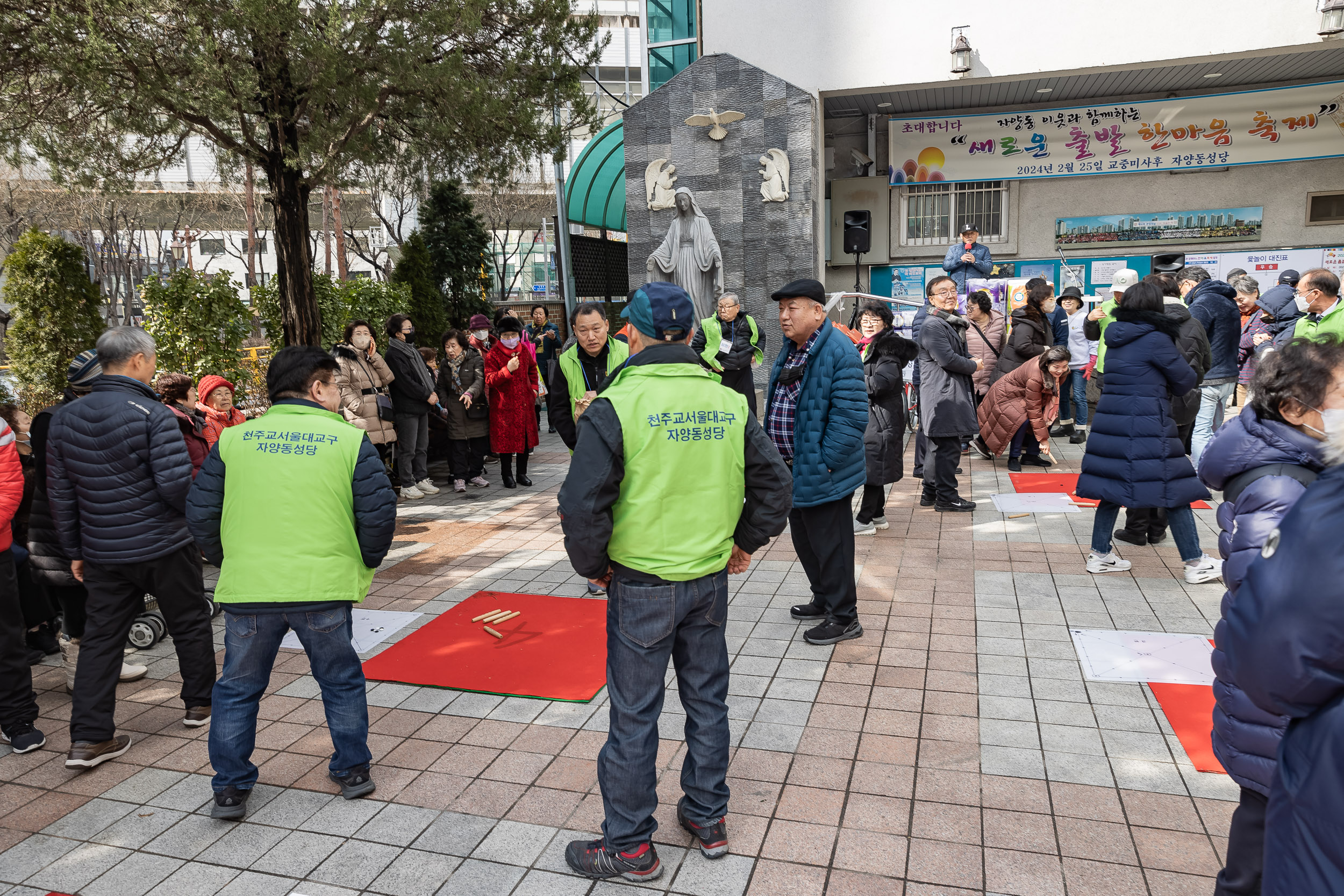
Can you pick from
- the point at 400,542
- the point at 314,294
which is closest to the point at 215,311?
the point at 314,294

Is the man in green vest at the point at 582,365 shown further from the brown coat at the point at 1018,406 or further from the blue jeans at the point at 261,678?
the brown coat at the point at 1018,406

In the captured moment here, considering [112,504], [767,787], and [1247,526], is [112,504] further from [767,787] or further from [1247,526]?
[1247,526]

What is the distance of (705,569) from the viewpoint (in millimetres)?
2773

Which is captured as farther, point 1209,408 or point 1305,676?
point 1209,408

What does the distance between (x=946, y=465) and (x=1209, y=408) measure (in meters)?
2.71

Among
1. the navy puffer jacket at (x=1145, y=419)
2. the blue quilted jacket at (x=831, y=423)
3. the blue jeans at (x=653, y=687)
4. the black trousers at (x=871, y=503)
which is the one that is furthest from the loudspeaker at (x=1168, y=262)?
the blue jeans at (x=653, y=687)

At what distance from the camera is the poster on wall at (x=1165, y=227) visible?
1491cm

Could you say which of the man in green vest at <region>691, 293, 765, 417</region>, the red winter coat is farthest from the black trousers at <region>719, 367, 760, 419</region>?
the red winter coat

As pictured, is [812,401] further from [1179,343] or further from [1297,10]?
[1297,10]

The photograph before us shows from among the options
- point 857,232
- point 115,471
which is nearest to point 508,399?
point 115,471

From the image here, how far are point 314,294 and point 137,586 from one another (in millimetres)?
6085

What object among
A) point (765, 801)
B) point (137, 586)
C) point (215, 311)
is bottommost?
point (765, 801)

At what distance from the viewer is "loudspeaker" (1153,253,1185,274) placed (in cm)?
1182

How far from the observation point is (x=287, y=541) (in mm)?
3148
